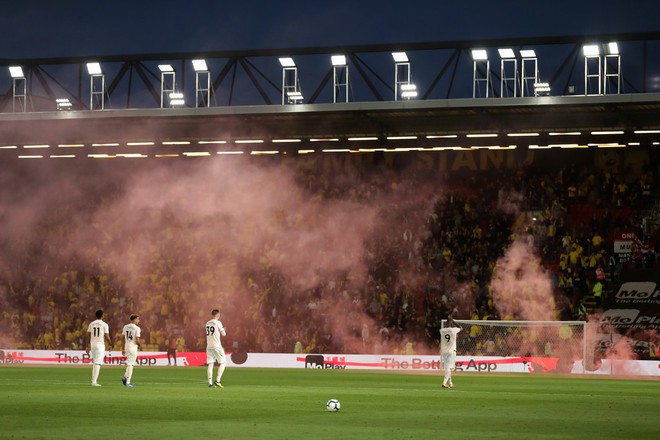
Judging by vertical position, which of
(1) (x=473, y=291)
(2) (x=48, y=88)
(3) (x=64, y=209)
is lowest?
(1) (x=473, y=291)

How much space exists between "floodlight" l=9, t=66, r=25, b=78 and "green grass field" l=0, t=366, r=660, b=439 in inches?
763

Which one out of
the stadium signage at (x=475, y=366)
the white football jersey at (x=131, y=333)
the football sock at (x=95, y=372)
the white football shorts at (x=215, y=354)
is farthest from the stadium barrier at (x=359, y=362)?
the football sock at (x=95, y=372)

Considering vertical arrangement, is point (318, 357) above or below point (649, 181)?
below

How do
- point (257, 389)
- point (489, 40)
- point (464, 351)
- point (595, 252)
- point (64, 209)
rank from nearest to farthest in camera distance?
point (257, 389)
point (489, 40)
point (464, 351)
point (595, 252)
point (64, 209)

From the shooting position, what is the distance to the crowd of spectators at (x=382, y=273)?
45.4 metres

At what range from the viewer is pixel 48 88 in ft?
144

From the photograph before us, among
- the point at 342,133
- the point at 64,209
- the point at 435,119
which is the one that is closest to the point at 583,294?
the point at 435,119

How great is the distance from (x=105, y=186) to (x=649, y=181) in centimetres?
2697

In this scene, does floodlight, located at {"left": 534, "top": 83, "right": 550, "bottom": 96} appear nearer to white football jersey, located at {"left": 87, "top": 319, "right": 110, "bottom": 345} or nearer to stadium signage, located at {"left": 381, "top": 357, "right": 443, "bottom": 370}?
stadium signage, located at {"left": 381, "top": 357, "right": 443, "bottom": 370}

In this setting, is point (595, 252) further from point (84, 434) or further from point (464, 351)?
point (84, 434)

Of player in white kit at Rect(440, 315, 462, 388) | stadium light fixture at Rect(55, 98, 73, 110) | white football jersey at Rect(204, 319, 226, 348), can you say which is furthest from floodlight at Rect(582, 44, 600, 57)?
stadium light fixture at Rect(55, 98, 73, 110)

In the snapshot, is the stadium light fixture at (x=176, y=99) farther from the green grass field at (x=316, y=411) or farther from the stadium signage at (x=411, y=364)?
the green grass field at (x=316, y=411)

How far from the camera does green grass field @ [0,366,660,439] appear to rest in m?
14.4

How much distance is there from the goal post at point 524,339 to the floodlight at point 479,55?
10127 millimetres
